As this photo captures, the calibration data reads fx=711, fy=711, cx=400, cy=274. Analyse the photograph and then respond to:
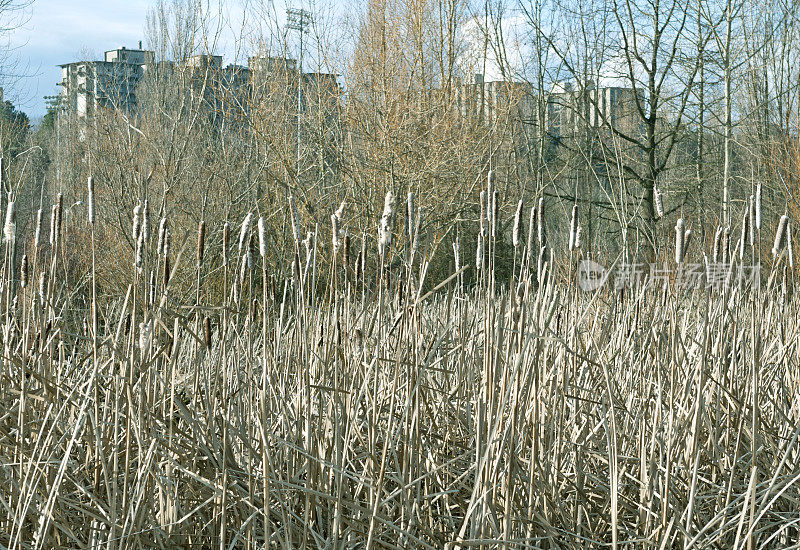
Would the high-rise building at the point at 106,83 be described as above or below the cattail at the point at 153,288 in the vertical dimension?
above

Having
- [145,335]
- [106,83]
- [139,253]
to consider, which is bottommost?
[145,335]

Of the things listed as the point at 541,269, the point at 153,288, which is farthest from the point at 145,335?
the point at 541,269

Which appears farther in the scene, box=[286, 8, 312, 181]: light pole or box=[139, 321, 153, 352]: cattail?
box=[286, 8, 312, 181]: light pole

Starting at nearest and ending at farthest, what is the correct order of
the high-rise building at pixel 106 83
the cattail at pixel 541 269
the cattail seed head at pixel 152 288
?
the cattail seed head at pixel 152 288
the cattail at pixel 541 269
the high-rise building at pixel 106 83

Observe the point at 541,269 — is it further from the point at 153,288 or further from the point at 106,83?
the point at 106,83

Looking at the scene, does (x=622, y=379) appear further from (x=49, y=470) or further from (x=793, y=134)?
(x=793, y=134)

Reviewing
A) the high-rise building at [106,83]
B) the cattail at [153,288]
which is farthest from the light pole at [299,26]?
the cattail at [153,288]

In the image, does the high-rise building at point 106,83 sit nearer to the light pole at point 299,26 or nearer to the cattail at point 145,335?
the light pole at point 299,26

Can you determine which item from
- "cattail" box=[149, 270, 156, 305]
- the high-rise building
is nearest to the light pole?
the high-rise building

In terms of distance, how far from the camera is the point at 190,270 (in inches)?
225

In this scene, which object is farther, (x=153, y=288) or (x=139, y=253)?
(x=153, y=288)

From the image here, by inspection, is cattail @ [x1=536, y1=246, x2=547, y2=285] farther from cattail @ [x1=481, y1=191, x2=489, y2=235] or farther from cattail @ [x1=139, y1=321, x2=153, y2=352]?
cattail @ [x1=139, y1=321, x2=153, y2=352]

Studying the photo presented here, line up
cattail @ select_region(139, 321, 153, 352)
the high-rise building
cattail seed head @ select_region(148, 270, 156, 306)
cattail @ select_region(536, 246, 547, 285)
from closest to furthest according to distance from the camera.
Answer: cattail @ select_region(139, 321, 153, 352), cattail seed head @ select_region(148, 270, 156, 306), cattail @ select_region(536, 246, 547, 285), the high-rise building

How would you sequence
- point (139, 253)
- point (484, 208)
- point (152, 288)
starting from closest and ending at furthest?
point (139, 253) < point (152, 288) < point (484, 208)
